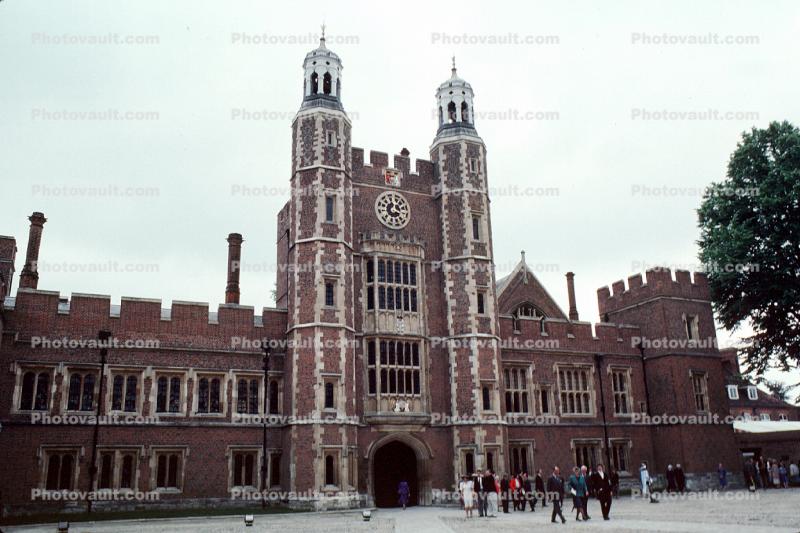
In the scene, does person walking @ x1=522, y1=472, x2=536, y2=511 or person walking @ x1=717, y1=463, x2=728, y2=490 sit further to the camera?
person walking @ x1=717, y1=463, x2=728, y2=490

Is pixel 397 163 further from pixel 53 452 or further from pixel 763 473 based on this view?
pixel 763 473

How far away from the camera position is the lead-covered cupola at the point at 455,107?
104 ft

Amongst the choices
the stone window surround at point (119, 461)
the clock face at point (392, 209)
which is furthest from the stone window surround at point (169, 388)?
the clock face at point (392, 209)

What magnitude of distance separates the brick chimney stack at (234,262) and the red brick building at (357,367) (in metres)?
0.10

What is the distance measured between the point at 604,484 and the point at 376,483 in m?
11.6

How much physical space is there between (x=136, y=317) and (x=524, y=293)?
68.1 feet

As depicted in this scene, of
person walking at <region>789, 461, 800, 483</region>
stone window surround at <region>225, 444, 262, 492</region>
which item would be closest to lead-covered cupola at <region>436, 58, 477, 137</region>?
stone window surround at <region>225, 444, 262, 492</region>

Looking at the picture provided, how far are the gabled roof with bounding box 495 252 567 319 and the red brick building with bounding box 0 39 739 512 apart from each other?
381 cm

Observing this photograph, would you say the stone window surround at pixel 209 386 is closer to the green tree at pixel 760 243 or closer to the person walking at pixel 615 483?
the person walking at pixel 615 483

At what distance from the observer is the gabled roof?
3631 cm

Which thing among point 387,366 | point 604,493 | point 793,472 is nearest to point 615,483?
point 793,472

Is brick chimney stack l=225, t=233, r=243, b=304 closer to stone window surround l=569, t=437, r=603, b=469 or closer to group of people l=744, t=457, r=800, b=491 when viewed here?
stone window surround l=569, t=437, r=603, b=469

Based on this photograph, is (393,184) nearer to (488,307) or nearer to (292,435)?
(488,307)

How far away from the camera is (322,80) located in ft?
96.6
